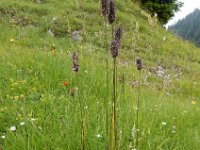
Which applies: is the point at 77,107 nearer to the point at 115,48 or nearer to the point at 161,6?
the point at 115,48

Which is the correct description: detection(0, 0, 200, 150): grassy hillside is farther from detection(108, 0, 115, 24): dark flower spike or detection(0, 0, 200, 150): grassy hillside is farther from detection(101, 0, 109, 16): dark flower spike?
detection(108, 0, 115, 24): dark flower spike

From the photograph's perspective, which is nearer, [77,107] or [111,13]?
[111,13]

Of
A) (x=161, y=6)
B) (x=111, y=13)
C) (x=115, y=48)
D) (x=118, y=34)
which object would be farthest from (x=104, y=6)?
(x=161, y=6)

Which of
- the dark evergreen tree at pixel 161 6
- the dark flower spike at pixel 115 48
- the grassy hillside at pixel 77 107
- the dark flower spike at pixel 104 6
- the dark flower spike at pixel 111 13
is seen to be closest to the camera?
the dark flower spike at pixel 115 48

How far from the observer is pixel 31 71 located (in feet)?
19.5

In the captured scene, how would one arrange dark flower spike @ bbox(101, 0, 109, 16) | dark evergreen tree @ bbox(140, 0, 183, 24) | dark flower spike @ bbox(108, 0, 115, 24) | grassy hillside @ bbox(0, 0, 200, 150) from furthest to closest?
1. dark evergreen tree @ bbox(140, 0, 183, 24)
2. grassy hillside @ bbox(0, 0, 200, 150)
3. dark flower spike @ bbox(101, 0, 109, 16)
4. dark flower spike @ bbox(108, 0, 115, 24)

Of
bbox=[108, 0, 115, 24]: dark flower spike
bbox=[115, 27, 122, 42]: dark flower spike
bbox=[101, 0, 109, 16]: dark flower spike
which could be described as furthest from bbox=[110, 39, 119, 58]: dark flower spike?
bbox=[101, 0, 109, 16]: dark flower spike

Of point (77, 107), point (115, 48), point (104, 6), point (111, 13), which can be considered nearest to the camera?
point (115, 48)

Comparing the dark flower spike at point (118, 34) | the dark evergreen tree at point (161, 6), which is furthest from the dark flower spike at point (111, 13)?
the dark evergreen tree at point (161, 6)

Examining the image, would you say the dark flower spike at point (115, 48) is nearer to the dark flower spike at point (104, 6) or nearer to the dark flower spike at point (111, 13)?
the dark flower spike at point (111, 13)

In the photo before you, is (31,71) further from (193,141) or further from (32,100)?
(193,141)

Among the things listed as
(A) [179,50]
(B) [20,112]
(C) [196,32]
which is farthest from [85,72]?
(C) [196,32]

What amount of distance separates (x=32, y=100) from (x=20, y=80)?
2.27ft

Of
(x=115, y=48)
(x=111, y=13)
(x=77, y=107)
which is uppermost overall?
(x=111, y=13)
